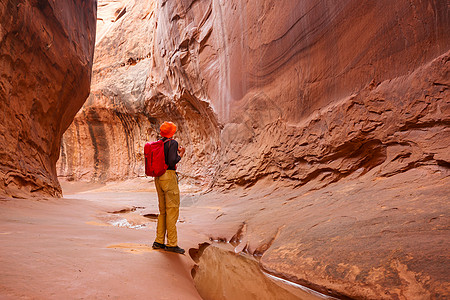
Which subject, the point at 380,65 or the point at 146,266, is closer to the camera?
the point at 146,266

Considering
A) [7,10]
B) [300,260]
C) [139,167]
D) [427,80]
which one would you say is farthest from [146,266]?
[139,167]

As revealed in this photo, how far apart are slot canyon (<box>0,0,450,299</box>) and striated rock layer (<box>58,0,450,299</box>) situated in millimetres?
22

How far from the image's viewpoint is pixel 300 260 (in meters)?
2.71

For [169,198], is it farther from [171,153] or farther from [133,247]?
[133,247]

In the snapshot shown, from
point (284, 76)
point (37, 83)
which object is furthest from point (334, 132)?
point (37, 83)

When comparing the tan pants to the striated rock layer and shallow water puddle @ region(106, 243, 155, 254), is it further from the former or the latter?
the striated rock layer

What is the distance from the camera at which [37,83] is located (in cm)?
700

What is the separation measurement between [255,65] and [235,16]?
211 cm

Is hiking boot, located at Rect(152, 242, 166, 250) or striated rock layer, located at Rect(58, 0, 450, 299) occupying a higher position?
striated rock layer, located at Rect(58, 0, 450, 299)

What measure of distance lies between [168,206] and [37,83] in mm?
5927

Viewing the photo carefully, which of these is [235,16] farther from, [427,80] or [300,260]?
[300,260]

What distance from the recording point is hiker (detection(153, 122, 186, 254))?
296 cm

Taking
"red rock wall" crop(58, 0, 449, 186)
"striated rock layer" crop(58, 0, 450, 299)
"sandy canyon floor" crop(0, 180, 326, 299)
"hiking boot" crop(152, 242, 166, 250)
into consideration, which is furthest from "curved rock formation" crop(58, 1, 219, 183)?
"hiking boot" crop(152, 242, 166, 250)

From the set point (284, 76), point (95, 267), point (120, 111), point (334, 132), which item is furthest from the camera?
point (120, 111)
